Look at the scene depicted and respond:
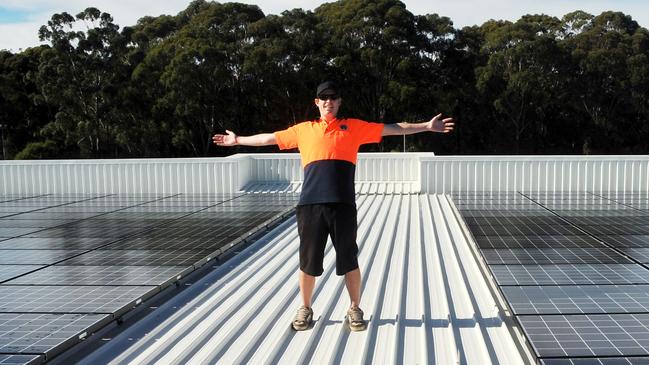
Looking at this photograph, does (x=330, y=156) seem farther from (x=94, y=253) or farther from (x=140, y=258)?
(x=94, y=253)

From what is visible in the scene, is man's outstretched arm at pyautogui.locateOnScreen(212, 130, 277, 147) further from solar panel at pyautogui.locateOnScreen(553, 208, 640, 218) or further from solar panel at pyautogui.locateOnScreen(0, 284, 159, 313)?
solar panel at pyautogui.locateOnScreen(553, 208, 640, 218)

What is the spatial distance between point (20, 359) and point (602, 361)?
3.08m

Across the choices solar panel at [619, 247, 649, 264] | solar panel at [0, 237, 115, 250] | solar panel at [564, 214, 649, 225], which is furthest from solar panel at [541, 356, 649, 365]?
solar panel at [0, 237, 115, 250]

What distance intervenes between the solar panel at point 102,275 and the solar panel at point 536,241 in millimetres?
2891

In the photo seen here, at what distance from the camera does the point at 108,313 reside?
4.17 m

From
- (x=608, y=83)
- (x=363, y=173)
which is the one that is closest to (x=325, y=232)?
(x=363, y=173)

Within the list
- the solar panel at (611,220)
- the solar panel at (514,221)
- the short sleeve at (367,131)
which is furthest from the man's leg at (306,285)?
the solar panel at (611,220)

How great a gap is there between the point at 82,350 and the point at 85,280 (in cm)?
117

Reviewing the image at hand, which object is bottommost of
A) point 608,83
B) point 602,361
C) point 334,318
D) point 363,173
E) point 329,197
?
point 334,318

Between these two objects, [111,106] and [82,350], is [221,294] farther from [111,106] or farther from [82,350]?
[111,106]

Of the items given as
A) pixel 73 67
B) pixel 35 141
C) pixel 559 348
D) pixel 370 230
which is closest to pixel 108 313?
pixel 559 348

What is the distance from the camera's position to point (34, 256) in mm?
6000

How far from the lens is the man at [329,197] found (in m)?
4.25

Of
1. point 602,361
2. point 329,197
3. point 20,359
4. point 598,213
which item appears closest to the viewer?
point 602,361
